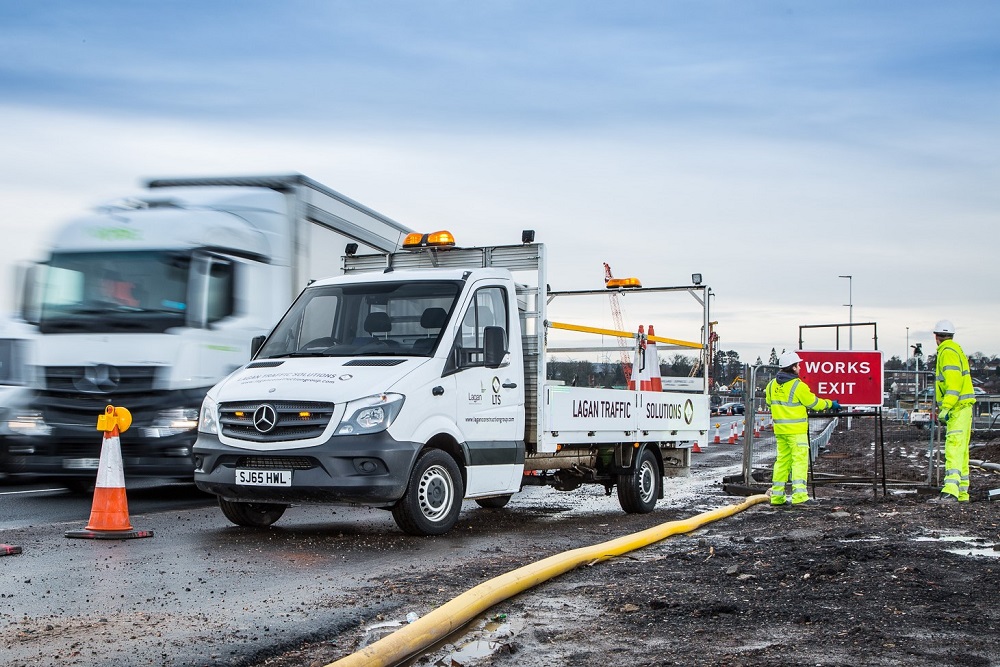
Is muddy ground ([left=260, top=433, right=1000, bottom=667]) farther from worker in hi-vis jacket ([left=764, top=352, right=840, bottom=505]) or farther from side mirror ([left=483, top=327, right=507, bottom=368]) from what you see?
worker in hi-vis jacket ([left=764, top=352, right=840, bottom=505])

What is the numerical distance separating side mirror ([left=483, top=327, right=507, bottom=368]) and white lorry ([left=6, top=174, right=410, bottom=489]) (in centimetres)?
398

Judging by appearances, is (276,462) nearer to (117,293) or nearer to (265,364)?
(265,364)

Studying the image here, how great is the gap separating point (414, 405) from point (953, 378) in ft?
22.1

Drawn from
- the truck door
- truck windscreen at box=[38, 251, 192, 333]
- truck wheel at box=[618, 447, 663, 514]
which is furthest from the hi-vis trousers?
truck windscreen at box=[38, 251, 192, 333]

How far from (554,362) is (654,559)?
4447mm

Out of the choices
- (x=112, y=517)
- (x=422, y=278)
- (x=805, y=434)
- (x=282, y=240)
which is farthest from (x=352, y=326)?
(x=805, y=434)

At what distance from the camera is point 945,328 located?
13.2 m

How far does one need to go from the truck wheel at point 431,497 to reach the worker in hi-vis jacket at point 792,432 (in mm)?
4574

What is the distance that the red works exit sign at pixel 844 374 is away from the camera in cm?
1540

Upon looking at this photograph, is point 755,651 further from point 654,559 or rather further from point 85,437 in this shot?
point 85,437

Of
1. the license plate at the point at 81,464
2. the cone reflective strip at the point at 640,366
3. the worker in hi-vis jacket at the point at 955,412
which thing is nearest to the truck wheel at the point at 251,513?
the license plate at the point at 81,464

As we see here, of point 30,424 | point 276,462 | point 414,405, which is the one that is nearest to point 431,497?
point 414,405

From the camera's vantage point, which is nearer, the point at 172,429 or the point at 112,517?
the point at 112,517

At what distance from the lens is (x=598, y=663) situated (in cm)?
497
